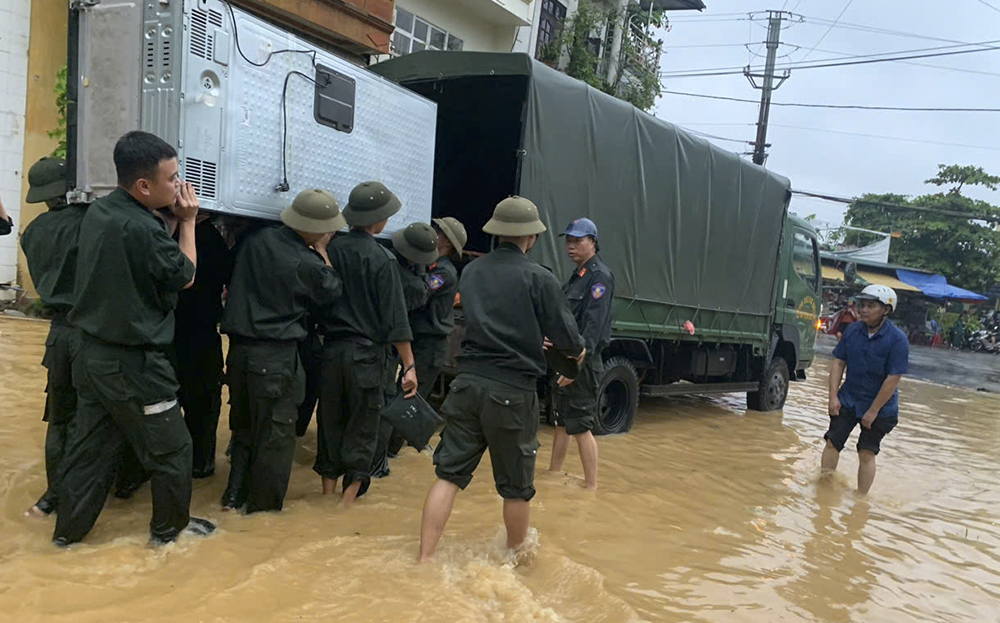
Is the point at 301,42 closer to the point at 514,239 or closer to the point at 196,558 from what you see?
the point at 514,239

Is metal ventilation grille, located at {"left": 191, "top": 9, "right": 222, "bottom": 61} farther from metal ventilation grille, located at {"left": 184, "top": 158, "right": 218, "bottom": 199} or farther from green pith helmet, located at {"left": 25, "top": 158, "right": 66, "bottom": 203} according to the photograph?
green pith helmet, located at {"left": 25, "top": 158, "right": 66, "bottom": 203}

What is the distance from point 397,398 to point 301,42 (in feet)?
6.65

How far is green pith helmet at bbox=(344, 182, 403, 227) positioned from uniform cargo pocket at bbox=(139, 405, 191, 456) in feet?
4.61

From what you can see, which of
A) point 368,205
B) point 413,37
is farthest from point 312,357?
point 413,37

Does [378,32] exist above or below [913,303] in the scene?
above

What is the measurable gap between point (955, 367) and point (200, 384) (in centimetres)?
2287

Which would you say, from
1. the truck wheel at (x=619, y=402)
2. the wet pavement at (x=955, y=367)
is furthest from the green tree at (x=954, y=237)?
the truck wheel at (x=619, y=402)

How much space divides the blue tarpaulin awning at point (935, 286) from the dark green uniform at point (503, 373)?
110ft

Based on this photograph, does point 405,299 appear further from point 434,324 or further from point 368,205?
point 368,205

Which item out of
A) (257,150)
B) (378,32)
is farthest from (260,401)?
(378,32)

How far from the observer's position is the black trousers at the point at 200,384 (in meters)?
3.87

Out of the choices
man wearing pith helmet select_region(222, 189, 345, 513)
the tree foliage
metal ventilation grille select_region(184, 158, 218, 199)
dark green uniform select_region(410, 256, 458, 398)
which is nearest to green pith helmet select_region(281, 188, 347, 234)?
man wearing pith helmet select_region(222, 189, 345, 513)

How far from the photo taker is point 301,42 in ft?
12.5

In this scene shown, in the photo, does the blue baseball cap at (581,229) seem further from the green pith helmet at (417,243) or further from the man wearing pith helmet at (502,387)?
the man wearing pith helmet at (502,387)
